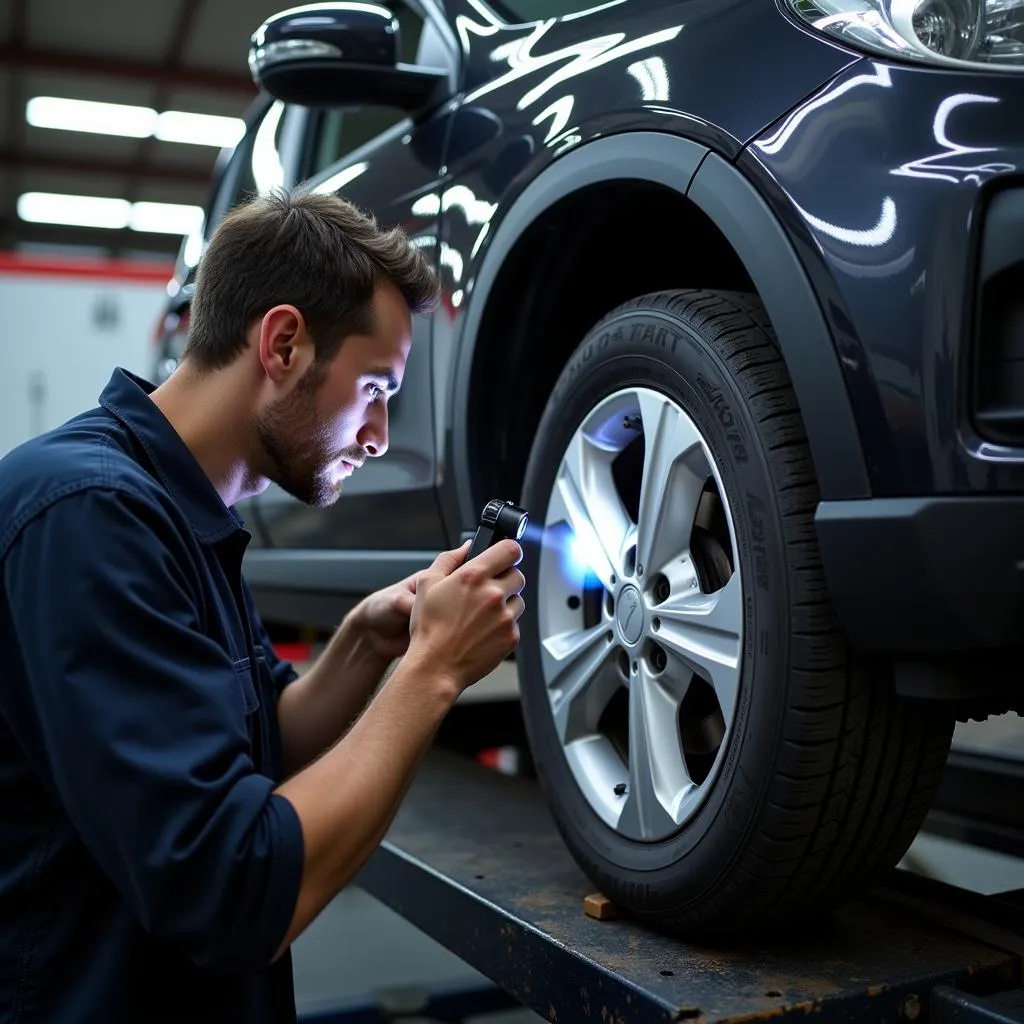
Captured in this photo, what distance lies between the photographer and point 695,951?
4.08 ft

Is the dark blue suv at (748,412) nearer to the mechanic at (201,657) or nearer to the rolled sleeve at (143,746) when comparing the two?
the mechanic at (201,657)

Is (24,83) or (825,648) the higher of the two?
(24,83)

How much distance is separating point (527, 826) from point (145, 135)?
13.8 m

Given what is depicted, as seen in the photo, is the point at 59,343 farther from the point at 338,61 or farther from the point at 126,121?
the point at 126,121

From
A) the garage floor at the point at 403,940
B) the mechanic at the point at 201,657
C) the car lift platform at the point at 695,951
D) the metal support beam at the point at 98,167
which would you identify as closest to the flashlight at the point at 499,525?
the mechanic at the point at 201,657

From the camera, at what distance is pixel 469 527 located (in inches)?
65.0

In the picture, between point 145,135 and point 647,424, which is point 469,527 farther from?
point 145,135

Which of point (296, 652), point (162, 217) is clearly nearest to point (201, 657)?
point (296, 652)

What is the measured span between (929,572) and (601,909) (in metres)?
0.57

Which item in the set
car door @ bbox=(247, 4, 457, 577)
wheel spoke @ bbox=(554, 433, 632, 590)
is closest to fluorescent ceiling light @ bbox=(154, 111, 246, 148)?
car door @ bbox=(247, 4, 457, 577)

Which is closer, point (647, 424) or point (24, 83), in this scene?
point (647, 424)

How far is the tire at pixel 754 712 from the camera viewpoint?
1.10 m

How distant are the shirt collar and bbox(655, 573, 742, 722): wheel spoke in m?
0.45

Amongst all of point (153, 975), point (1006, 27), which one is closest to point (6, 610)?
point (153, 975)
